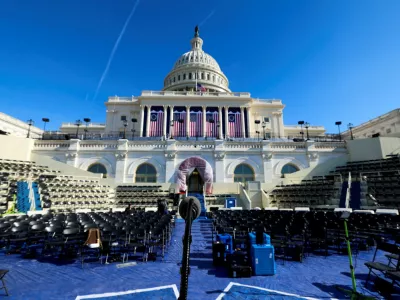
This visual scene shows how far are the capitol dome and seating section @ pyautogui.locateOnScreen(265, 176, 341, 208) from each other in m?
47.5

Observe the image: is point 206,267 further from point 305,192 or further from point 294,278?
point 305,192

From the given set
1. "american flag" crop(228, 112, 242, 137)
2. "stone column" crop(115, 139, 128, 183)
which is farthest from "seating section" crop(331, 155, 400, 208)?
"stone column" crop(115, 139, 128, 183)

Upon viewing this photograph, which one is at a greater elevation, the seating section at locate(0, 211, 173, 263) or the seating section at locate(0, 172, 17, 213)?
the seating section at locate(0, 172, 17, 213)

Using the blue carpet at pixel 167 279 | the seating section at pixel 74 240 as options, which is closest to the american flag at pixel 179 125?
the seating section at pixel 74 240

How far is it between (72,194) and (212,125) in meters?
31.1

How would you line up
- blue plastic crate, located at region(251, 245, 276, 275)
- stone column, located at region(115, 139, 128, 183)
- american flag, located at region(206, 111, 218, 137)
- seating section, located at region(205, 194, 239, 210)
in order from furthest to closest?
american flag, located at region(206, 111, 218, 137) → stone column, located at region(115, 139, 128, 183) → seating section, located at region(205, 194, 239, 210) → blue plastic crate, located at region(251, 245, 276, 275)

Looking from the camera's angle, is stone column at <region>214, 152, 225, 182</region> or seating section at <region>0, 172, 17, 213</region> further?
stone column at <region>214, 152, 225, 182</region>

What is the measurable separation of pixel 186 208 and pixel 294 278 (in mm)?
5923

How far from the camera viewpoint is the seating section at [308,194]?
929 inches

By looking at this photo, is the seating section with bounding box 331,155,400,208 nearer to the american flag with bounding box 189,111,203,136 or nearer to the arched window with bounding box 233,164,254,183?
the arched window with bounding box 233,164,254,183

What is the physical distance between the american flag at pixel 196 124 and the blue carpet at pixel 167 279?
3839 centimetres

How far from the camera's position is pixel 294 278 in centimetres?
642

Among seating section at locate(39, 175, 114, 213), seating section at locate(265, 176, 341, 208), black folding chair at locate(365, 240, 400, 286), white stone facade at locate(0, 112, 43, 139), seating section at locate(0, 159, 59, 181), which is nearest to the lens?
black folding chair at locate(365, 240, 400, 286)

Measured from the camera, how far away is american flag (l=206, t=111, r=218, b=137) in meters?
45.7
